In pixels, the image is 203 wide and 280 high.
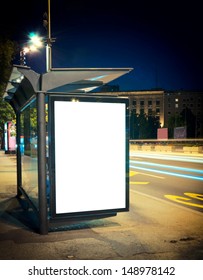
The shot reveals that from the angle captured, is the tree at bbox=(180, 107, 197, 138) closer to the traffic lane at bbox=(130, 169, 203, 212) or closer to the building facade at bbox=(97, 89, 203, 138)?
the building facade at bbox=(97, 89, 203, 138)

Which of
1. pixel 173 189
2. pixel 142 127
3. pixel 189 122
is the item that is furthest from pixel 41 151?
pixel 142 127

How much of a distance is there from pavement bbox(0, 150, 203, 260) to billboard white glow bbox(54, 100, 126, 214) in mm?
531

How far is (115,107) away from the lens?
21.0ft

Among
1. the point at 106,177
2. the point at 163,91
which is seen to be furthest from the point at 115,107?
the point at 163,91

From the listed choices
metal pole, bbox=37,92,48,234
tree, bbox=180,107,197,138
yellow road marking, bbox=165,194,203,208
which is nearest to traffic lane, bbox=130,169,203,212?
yellow road marking, bbox=165,194,203,208

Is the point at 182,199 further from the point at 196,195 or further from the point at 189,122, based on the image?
the point at 189,122

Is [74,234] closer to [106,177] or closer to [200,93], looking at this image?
[106,177]

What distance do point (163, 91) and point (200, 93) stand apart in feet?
54.5

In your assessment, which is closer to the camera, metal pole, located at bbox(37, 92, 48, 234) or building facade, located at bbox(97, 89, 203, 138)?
metal pole, located at bbox(37, 92, 48, 234)

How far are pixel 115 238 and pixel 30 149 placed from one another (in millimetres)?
3019

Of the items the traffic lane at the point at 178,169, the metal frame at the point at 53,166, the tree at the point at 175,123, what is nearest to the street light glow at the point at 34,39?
the traffic lane at the point at 178,169

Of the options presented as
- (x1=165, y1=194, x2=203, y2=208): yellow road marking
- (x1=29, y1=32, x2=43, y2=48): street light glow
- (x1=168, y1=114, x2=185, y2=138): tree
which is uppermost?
(x1=29, y1=32, x2=43, y2=48): street light glow

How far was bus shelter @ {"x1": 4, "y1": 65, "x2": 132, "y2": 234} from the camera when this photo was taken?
5949 millimetres

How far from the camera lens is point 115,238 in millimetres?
5969
